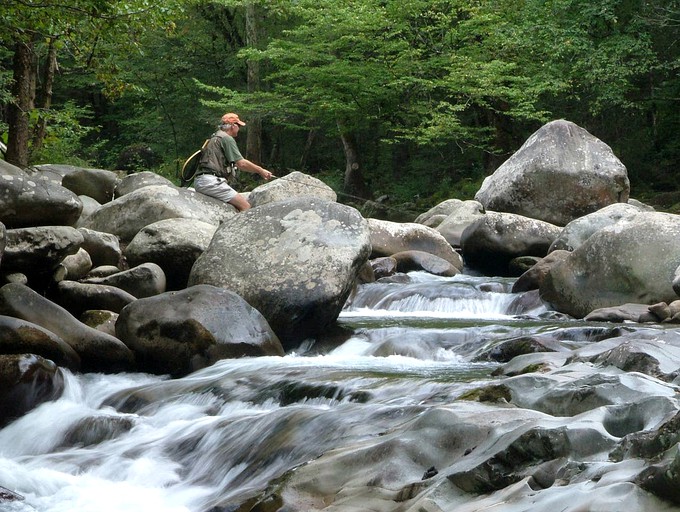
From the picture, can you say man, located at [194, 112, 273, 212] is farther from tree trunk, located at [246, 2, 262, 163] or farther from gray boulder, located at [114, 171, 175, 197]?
tree trunk, located at [246, 2, 262, 163]

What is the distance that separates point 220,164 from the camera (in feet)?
41.1

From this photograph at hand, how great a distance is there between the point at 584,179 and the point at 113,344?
1017 centimetres

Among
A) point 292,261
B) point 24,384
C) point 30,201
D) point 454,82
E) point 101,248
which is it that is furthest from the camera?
point 454,82

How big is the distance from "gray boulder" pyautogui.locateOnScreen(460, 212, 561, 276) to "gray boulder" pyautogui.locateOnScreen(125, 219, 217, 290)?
495 centimetres

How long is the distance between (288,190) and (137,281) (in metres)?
5.72

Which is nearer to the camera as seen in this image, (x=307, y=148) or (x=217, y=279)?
(x=217, y=279)

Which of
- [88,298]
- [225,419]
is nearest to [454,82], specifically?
[88,298]

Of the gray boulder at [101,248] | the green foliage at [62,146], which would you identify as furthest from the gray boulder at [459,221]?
the gray boulder at [101,248]

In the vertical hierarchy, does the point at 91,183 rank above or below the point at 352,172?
above

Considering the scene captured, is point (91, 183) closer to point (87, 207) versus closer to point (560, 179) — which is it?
point (87, 207)

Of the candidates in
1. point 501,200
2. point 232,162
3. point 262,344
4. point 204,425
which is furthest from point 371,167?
point 204,425

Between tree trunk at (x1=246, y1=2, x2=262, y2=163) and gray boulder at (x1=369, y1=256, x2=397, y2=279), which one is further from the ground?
tree trunk at (x1=246, y1=2, x2=262, y2=163)

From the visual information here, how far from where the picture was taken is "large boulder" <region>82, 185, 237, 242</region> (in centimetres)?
1205

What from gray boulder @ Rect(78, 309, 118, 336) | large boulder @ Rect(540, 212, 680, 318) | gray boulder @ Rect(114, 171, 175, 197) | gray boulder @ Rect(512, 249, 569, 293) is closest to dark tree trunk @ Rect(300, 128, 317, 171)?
gray boulder @ Rect(114, 171, 175, 197)
